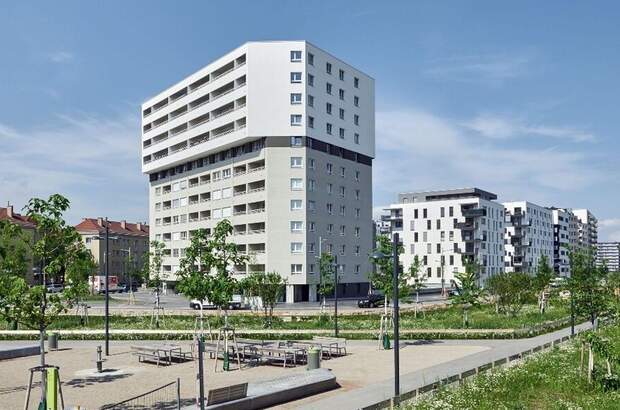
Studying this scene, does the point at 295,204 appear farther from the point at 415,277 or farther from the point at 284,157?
the point at 415,277

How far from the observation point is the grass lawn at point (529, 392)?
15.4m

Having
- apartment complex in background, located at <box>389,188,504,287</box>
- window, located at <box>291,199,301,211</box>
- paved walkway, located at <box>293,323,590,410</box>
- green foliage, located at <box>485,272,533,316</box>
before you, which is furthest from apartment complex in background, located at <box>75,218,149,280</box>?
paved walkway, located at <box>293,323,590,410</box>

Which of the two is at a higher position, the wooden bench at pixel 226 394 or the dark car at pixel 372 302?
the wooden bench at pixel 226 394

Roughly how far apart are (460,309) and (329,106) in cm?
3309

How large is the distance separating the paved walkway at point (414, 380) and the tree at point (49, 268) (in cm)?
710

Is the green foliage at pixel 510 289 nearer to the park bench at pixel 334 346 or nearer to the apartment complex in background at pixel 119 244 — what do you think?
the park bench at pixel 334 346

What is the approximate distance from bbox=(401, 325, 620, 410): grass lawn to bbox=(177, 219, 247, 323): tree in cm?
1008

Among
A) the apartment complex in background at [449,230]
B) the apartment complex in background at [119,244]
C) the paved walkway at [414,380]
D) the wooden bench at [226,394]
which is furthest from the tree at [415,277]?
the apartment complex in background at [119,244]

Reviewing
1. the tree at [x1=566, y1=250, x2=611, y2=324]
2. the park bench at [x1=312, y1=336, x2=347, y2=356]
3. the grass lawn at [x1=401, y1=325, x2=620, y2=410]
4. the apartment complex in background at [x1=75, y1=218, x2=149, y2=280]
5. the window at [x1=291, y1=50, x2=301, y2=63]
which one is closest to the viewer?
the grass lawn at [x1=401, y1=325, x2=620, y2=410]

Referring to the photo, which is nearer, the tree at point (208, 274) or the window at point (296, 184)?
the tree at point (208, 274)

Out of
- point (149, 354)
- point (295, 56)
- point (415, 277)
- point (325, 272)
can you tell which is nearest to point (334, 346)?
point (149, 354)

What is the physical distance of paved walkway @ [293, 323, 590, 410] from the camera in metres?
17.6

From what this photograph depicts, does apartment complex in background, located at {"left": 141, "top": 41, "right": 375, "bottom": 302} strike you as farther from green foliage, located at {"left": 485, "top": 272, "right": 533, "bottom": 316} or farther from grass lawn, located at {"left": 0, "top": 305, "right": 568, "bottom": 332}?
green foliage, located at {"left": 485, "top": 272, "right": 533, "bottom": 316}

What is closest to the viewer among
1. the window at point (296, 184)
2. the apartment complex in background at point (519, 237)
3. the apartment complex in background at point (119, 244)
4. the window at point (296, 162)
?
the window at point (296, 184)
